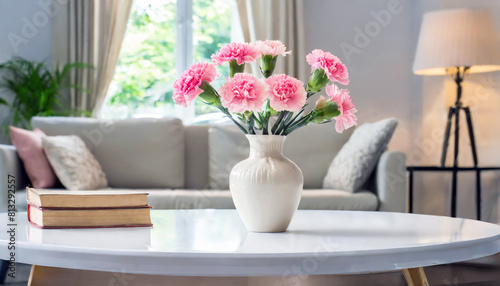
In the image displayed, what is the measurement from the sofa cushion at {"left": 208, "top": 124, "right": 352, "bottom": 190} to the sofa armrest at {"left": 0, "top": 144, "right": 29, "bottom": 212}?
40.9 inches

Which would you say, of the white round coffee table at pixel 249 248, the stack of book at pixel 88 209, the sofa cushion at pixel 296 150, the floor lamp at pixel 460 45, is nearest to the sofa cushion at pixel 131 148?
the sofa cushion at pixel 296 150

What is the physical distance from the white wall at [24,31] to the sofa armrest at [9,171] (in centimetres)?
124

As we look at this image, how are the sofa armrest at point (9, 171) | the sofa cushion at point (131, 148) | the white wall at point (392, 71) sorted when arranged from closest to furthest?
1. the sofa armrest at point (9, 171)
2. the sofa cushion at point (131, 148)
3. the white wall at point (392, 71)

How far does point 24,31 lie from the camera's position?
13.5ft

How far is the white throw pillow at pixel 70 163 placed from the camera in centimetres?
296

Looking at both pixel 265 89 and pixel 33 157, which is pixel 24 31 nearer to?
pixel 33 157

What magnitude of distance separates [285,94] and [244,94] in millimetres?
93

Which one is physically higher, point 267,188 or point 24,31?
point 24,31

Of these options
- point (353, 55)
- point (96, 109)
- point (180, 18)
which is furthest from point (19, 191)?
point (353, 55)

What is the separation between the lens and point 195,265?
0.95 meters

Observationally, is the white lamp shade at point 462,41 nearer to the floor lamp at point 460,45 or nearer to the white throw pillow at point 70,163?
the floor lamp at point 460,45

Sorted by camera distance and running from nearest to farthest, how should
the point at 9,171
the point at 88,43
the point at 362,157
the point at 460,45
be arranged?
1. the point at 9,171
2. the point at 362,157
3. the point at 460,45
4. the point at 88,43

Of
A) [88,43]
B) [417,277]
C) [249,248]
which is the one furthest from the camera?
[88,43]

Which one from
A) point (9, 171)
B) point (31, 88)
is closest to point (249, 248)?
point (9, 171)
